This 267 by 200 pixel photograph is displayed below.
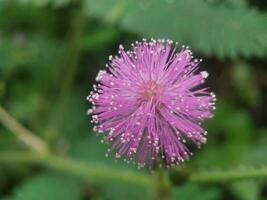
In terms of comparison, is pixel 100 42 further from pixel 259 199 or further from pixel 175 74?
pixel 175 74

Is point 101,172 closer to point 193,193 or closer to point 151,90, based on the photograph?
point 193,193

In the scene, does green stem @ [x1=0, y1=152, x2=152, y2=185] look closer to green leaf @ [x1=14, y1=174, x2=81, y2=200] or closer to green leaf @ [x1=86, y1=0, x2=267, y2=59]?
green leaf @ [x1=14, y1=174, x2=81, y2=200]

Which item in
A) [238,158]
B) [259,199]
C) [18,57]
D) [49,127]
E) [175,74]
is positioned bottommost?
[259,199]

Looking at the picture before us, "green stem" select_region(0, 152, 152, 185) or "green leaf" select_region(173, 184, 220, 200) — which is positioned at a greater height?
"green stem" select_region(0, 152, 152, 185)

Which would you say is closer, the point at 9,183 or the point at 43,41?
the point at 9,183

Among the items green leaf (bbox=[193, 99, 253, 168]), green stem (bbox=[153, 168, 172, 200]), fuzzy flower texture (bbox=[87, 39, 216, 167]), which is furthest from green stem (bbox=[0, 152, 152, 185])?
fuzzy flower texture (bbox=[87, 39, 216, 167])

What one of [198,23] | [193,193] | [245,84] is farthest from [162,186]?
[245,84]

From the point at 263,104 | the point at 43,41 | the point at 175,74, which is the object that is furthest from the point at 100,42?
the point at 175,74
